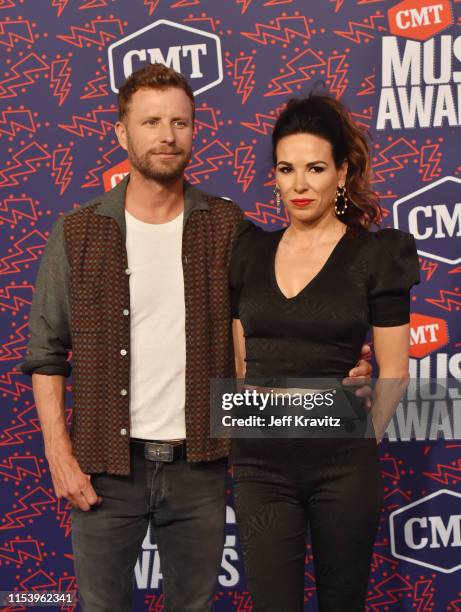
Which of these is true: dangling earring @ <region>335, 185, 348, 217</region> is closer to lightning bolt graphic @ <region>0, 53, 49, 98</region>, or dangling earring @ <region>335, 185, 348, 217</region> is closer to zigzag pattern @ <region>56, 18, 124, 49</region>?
zigzag pattern @ <region>56, 18, 124, 49</region>

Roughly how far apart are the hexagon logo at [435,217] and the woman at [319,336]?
93cm

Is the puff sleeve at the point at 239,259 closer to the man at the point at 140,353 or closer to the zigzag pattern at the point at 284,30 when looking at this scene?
the man at the point at 140,353

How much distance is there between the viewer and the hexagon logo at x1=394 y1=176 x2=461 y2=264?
→ 10.1 ft

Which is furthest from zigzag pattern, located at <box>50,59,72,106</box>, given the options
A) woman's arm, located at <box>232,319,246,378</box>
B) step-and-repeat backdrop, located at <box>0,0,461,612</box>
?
woman's arm, located at <box>232,319,246,378</box>

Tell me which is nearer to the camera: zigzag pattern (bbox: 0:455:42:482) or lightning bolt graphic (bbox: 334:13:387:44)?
lightning bolt graphic (bbox: 334:13:387:44)

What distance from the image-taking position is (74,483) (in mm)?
2283

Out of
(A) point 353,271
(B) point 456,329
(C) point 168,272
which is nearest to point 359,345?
(A) point 353,271

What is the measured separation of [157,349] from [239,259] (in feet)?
1.18

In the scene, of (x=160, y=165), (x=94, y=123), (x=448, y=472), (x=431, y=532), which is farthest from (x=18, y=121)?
(x=431, y=532)

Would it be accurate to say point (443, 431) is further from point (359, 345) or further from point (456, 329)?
point (359, 345)

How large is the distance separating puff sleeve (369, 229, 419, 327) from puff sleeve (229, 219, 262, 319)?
382mm

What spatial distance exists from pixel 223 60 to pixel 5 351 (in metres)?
1.47

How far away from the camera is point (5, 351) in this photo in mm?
3172

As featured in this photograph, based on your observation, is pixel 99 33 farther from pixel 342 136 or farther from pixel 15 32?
pixel 342 136
